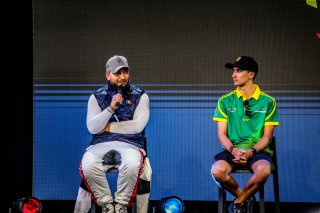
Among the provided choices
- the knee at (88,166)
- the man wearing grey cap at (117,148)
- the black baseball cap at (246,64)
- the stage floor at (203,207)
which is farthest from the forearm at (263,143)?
the knee at (88,166)

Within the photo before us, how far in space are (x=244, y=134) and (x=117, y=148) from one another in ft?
3.53

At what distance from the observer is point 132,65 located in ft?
19.0

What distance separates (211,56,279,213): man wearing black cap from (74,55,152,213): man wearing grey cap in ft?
2.09

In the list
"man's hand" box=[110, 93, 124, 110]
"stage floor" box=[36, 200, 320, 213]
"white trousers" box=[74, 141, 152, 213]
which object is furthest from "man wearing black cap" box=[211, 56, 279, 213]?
"man's hand" box=[110, 93, 124, 110]

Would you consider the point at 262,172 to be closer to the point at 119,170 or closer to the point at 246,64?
the point at 246,64

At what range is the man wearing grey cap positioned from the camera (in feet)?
14.8

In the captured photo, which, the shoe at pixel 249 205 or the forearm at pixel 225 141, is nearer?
the shoe at pixel 249 205

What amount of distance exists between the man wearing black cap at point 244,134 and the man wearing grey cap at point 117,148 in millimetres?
637

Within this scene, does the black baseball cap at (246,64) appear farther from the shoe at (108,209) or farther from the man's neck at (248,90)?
the shoe at (108,209)

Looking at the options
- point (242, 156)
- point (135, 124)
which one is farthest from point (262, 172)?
point (135, 124)

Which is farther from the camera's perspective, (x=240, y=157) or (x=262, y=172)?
(x=240, y=157)

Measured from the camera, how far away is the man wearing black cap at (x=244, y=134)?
4.61 m

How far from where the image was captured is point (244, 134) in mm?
4879

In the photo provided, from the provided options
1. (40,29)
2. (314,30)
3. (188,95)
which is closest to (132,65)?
(188,95)
